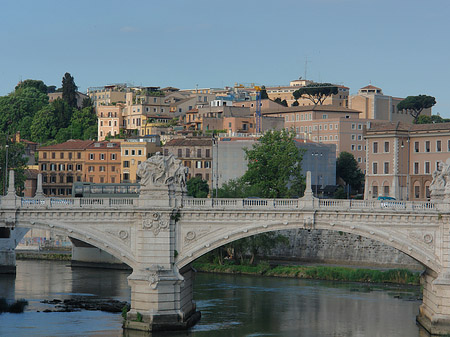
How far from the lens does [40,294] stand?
57750 millimetres

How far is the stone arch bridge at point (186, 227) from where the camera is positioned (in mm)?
43688

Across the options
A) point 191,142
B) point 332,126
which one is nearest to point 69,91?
point 332,126

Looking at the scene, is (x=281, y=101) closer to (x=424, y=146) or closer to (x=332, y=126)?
(x=332, y=126)

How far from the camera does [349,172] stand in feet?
343

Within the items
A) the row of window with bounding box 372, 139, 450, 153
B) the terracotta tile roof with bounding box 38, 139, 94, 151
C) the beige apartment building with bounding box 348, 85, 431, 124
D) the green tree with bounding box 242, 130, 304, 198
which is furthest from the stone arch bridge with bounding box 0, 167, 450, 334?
the beige apartment building with bounding box 348, 85, 431, 124

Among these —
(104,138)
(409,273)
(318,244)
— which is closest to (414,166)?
(318,244)

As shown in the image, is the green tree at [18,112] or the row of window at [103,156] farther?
the green tree at [18,112]

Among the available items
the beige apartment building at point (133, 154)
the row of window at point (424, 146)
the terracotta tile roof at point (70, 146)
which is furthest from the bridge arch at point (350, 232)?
the terracotta tile roof at point (70, 146)

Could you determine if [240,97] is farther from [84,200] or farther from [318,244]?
[84,200]

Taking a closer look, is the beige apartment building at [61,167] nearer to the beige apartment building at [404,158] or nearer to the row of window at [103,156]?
the row of window at [103,156]

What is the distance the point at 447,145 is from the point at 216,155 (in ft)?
78.6

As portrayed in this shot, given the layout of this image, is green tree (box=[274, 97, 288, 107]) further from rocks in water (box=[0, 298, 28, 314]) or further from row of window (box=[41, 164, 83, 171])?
rocks in water (box=[0, 298, 28, 314])

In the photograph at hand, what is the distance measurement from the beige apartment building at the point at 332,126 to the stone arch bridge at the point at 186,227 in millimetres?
65535

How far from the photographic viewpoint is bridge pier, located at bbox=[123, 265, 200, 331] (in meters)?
43.5
